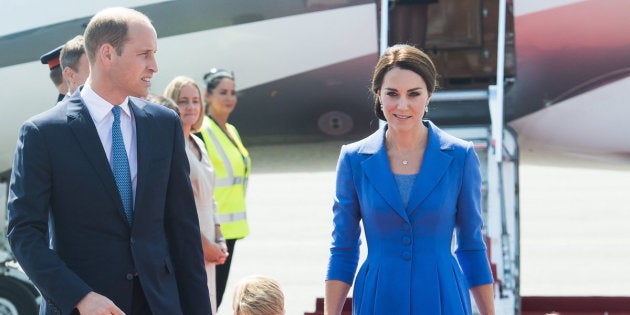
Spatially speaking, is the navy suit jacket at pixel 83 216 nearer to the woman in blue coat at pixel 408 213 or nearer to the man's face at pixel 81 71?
the woman in blue coat at pixel 408 213

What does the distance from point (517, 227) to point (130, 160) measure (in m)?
2.88

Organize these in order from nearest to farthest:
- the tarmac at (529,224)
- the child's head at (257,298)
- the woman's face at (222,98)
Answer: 1. the child's head at (257,298)
2. the woman's face at (222,98)
3. the tarmac at (529,224)

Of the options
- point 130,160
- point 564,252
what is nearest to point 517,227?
point 564,252

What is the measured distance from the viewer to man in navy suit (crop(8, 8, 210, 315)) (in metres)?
2.02

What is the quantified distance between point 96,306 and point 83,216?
206 millimetres

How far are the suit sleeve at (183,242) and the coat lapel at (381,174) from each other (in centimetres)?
44

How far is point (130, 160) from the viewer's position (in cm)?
215

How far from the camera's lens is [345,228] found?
2334mm

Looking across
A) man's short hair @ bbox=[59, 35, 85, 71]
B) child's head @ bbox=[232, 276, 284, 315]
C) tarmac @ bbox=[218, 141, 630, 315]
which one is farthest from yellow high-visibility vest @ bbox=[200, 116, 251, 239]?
child's head @ bbox=[232, 276, 284, 315]

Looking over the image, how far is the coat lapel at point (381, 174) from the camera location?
88.5 inches

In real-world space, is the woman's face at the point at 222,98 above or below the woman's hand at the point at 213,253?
above

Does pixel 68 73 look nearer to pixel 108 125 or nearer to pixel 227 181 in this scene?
pixel 108 125

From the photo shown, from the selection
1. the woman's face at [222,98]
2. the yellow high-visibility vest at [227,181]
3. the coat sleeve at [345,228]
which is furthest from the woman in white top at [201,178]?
the coat sleeve at [345,228]

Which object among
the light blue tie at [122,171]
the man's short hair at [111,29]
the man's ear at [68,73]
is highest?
the man's ear at [68,73]
